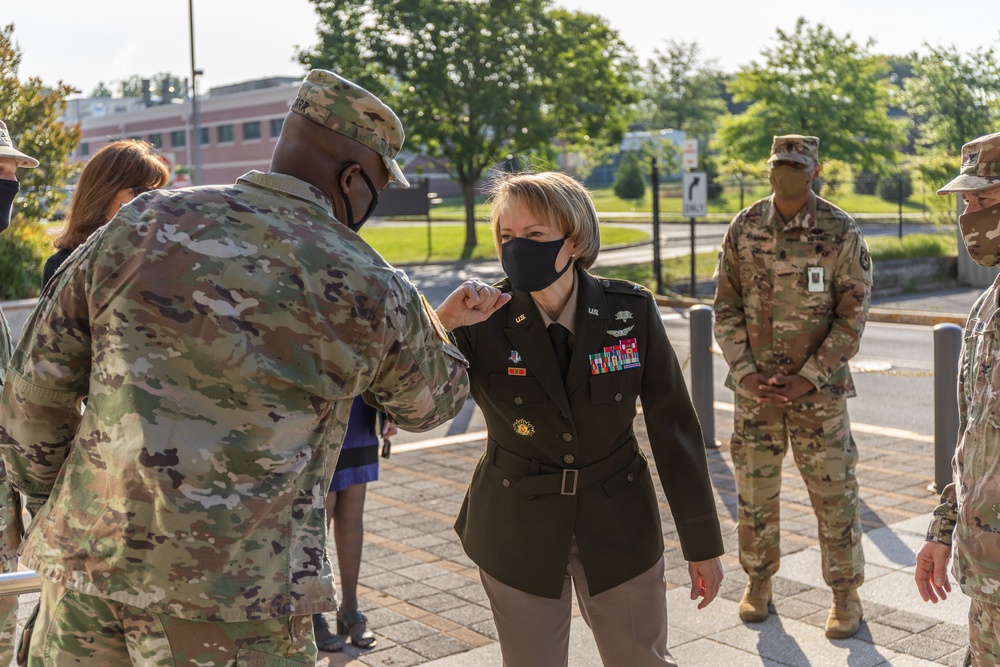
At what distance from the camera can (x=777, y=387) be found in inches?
211

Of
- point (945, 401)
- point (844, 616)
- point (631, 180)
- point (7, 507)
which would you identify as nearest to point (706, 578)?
point (844, 616)

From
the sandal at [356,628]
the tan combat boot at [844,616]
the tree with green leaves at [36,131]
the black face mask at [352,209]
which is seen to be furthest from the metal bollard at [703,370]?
the tree with green leaves at [36,131]

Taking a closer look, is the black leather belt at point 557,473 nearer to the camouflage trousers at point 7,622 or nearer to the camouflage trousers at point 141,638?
the camouflage trousers at point 141,638

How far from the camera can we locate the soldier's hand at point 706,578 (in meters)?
3.38

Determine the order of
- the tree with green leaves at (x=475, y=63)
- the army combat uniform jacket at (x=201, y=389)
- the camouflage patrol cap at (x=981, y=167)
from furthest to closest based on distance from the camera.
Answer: the tree with green leaves at (x=475, y=63) < the camouflage patrol cap at (x=981, y=167) < the army combat uniform jacket at (x=201, y=389)

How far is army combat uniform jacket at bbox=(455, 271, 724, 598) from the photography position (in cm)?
329

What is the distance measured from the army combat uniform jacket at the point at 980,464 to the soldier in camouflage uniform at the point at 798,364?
216 cm

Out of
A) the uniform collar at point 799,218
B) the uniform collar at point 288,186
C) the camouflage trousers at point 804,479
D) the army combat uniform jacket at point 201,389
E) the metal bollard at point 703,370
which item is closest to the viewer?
the army combat uniform jacket at point 201,389

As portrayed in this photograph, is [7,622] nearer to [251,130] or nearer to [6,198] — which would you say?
[6,198]

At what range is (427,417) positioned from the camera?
8.46ft

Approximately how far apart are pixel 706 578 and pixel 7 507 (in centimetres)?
214

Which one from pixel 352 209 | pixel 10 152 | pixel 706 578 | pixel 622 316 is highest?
pixel 10 152

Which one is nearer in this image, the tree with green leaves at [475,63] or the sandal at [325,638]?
the sandal at [325,638]

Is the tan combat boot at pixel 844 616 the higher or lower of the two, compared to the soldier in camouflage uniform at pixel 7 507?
lower
